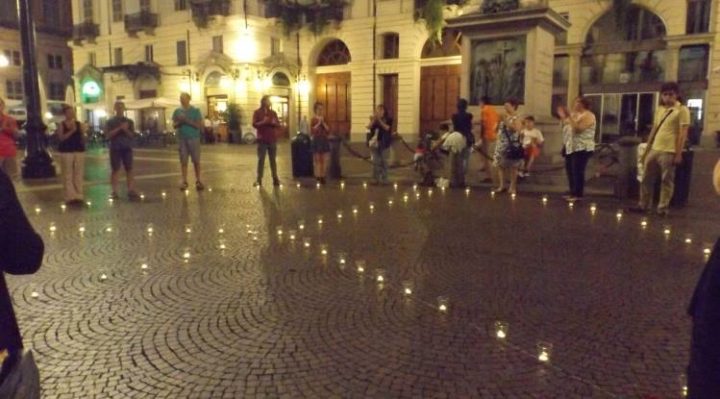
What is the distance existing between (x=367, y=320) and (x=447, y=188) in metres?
7.67

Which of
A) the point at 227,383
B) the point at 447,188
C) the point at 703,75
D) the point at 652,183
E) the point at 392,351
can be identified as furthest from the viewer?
the point at 703,75

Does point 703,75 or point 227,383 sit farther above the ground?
point 703,75

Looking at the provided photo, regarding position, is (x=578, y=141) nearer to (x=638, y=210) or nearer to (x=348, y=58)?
(x=638, y=210)

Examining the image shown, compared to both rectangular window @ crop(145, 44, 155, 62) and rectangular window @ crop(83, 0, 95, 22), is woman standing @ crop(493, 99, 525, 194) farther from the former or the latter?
rectangular window @ crop(83, 0, 95, 22)

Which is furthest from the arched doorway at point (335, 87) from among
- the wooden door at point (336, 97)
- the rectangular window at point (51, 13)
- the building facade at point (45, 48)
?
the rectangular window at point (51, 13)

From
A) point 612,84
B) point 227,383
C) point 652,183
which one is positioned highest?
point 612,84

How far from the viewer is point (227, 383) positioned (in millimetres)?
3307

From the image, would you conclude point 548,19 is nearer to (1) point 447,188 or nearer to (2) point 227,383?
(1) point 447,188

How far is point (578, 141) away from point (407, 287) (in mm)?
5929

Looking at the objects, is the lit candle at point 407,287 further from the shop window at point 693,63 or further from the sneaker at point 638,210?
the shop window at point 693,63

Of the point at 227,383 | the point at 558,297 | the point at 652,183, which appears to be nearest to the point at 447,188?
the point at 652,183

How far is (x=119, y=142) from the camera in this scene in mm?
10531

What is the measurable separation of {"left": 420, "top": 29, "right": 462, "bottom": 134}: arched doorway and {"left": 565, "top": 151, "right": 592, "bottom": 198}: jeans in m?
21.1

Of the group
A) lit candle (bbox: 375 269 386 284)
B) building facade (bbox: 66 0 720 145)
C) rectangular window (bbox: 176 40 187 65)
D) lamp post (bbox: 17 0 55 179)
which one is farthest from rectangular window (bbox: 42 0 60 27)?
lit candle (bbox: 375 269 386 284)
